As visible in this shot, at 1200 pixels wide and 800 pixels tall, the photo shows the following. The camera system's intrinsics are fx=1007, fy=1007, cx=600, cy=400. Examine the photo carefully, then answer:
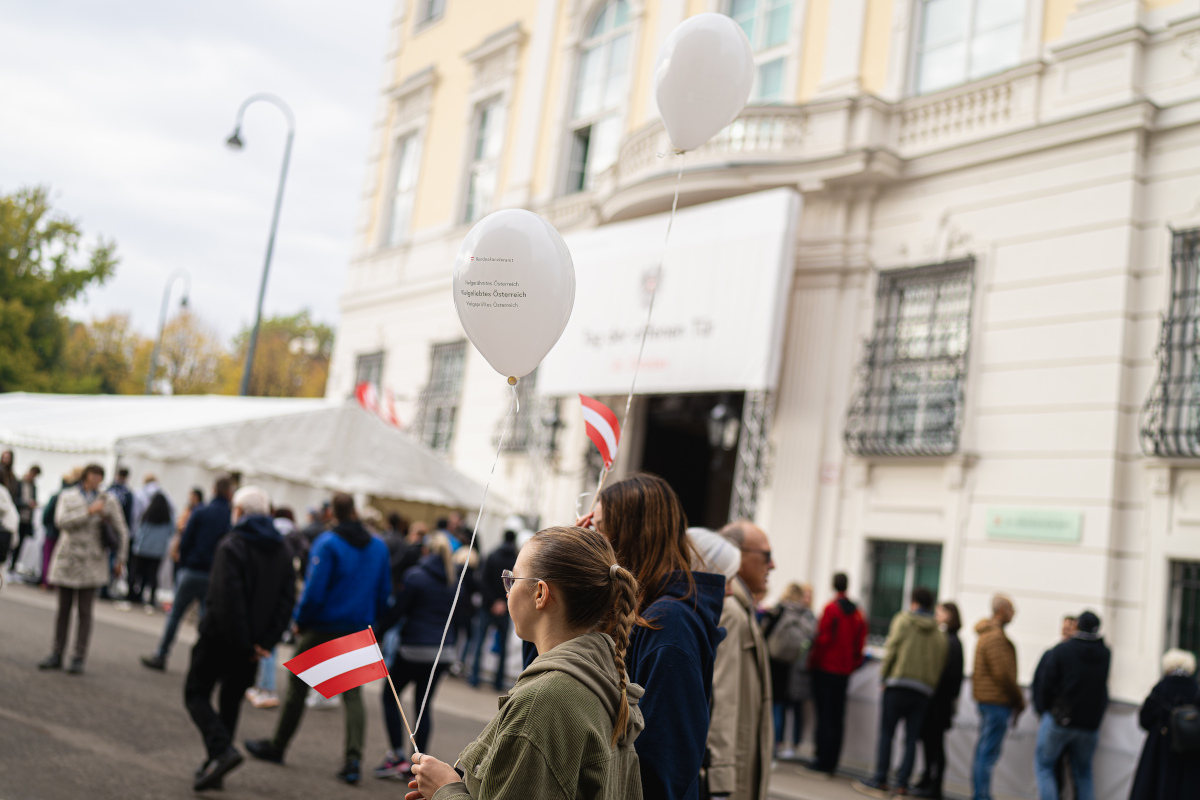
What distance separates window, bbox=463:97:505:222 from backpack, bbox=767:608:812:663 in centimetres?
1238

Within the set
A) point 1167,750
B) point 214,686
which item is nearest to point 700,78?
point 214,686

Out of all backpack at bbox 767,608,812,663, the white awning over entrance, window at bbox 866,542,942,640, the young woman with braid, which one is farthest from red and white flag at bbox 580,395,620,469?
window at bbox 866,542,942,640

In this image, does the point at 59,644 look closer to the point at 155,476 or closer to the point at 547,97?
the point at 155,476

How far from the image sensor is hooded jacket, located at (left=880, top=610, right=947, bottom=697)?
28.3 feet

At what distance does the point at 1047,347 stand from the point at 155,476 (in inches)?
454

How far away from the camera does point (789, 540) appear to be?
12172 millimetres

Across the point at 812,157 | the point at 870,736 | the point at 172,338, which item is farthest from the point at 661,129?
the point at 172,338

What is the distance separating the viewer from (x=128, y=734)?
6.55m

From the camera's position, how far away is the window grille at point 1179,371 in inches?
372

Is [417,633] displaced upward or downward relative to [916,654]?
downward

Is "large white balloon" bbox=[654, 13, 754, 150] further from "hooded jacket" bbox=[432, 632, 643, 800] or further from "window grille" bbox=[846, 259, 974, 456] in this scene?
"window grille" bbox=[846, 259, 974, 456]

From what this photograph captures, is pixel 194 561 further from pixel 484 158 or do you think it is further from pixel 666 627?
pixel 484 158

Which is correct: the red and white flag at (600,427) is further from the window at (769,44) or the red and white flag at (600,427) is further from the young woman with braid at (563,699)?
the window at (769,44)

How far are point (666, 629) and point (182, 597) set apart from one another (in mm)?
7893
